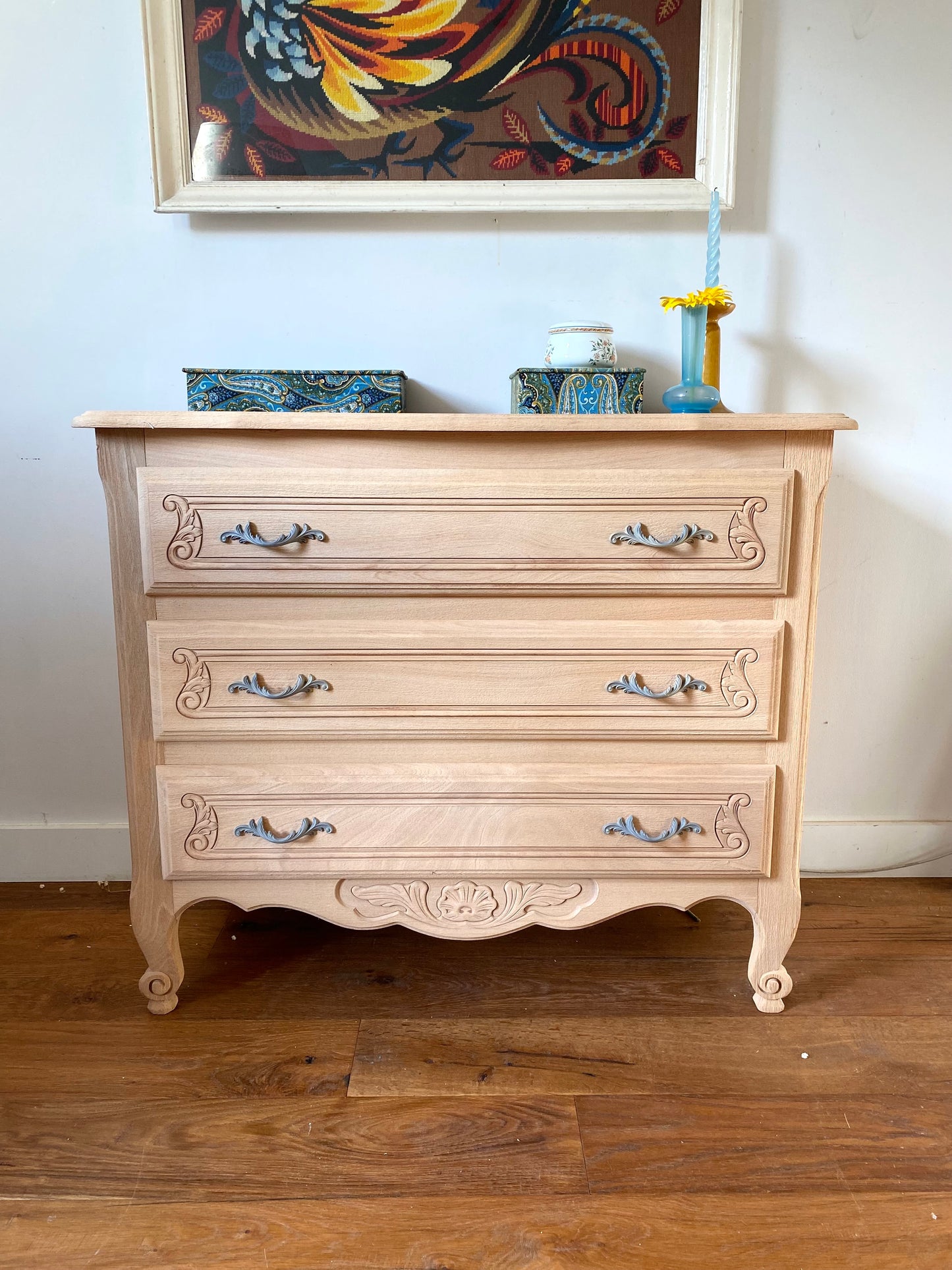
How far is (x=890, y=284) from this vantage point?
152 centimetres

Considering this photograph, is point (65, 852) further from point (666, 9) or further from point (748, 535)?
point (666, 9)

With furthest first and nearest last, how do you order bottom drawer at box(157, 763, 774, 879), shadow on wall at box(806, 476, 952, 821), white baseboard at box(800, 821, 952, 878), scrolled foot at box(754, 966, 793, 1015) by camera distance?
white baseboard at box(800, 821, 952, 878)
shadow on wall at box(806, 476, 952, 821)
scrolled foot at box(754, 966, 793, 1015)
bottom drawer at box(157, 763, 774, 879)

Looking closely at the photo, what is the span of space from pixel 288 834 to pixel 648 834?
21.3 inches

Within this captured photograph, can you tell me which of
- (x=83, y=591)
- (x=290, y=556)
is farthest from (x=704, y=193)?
(x=83, y=591)

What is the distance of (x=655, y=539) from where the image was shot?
3.63 feet

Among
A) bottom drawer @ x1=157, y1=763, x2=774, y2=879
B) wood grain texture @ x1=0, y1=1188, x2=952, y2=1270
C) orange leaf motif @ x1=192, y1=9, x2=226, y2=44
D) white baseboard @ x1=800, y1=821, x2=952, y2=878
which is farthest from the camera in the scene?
white baseboard @ x1=800, y1=821, x2=952, y2=878

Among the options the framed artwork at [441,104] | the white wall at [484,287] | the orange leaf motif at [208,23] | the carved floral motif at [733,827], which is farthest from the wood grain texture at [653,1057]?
the orange leaf motif at [208,23]

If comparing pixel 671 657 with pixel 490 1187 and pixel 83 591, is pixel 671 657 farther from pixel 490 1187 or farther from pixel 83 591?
pixel 83 591

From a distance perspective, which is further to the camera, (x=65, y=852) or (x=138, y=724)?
(x=65, y=852)

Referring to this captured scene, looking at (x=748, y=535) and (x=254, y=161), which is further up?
(x=254, y=161)

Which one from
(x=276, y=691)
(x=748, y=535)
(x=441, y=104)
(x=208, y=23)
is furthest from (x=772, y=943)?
(x=208, y=23)

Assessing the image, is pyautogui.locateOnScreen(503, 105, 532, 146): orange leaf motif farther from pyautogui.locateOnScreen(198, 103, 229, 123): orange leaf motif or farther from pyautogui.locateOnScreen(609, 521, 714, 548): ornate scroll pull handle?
pyautogui.locateOnScreen(609, 521, 714, 548): ornate scroll pull handle

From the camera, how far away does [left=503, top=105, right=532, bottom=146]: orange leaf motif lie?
4.75ft

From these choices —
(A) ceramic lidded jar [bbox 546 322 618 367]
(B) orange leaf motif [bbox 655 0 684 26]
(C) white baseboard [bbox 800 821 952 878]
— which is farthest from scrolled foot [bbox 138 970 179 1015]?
(B) orange leaf motif [bbox 655 0 684 26]
